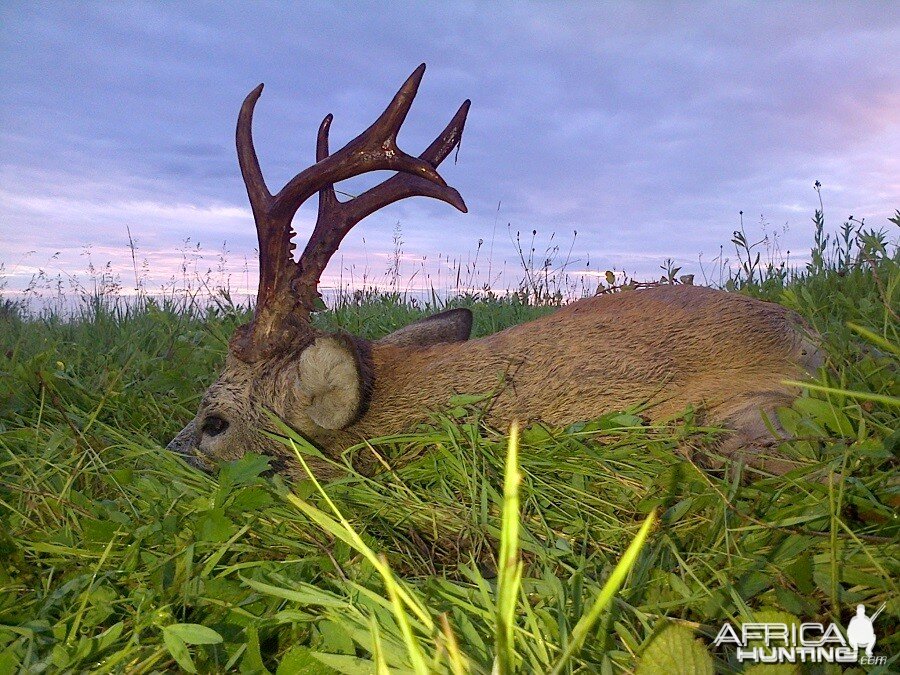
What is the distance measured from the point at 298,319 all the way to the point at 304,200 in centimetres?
60

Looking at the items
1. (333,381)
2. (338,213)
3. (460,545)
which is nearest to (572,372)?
(460,545)

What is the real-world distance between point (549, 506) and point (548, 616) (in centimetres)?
79

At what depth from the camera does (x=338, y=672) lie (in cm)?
168

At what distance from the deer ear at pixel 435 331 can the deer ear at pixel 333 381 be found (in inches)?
31.7

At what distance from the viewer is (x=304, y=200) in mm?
3258

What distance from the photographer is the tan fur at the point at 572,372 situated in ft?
9.32

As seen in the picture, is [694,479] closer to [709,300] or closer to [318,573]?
[709,300]

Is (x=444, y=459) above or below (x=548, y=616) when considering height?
above

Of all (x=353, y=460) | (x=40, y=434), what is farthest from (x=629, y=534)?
(x=40, y=434)
